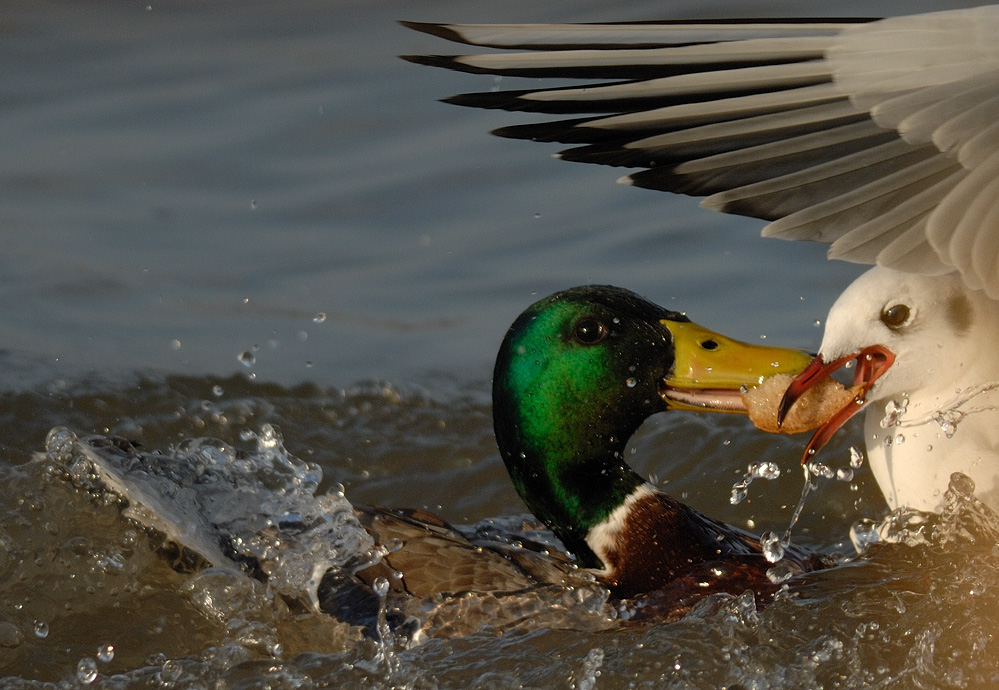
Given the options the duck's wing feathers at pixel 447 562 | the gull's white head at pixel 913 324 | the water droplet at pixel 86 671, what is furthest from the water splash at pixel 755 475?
the water droplet at pixel 86 671

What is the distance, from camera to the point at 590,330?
385 cm

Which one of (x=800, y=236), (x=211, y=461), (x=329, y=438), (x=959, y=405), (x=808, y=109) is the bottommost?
(x=329, y=438)

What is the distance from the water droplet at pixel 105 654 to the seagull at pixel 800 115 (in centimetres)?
173

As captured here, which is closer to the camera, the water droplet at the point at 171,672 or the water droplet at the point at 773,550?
the water droplet at the point at 171,672

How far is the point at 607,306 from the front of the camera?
386cm

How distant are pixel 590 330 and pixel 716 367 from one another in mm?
358

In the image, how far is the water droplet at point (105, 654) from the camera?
364 cm

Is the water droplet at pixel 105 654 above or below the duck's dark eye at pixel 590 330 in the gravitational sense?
below

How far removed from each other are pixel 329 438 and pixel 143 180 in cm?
213

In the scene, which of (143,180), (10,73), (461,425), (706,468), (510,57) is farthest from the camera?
(10,73)

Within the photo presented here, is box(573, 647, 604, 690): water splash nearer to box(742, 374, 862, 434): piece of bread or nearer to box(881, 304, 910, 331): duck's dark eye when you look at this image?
box(742, 374, 862, 434): piece of bread

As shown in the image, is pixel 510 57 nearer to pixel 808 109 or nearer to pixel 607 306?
pixel 808 109

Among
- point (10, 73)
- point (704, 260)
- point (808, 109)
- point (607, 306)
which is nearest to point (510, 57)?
point (808, 109)

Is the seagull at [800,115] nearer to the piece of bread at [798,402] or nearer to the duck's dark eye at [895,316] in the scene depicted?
the duck's dark eye at [895,316]
